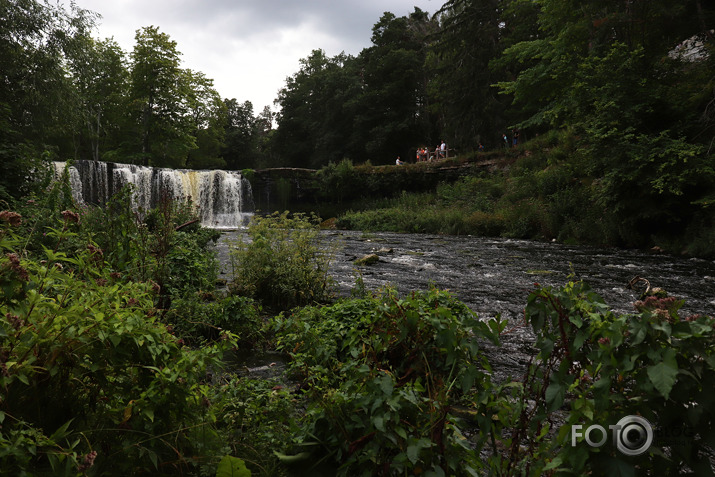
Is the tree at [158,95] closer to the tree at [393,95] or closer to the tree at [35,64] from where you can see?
the tree at [393,95]

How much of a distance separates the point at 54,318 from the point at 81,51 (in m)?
15.1

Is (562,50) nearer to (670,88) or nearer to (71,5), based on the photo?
(670,88)

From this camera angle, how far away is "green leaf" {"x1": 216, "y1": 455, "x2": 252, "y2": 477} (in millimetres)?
1642

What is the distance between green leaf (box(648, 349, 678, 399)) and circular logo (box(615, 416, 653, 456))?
0.55ft

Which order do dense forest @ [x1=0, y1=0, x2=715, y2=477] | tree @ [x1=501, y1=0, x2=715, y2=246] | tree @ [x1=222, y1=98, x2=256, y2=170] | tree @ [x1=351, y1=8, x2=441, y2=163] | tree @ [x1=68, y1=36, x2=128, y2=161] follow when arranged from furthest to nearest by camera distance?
tree @ [x1=222, y1=98, x2=256, y2=170], tree @ [x1=351, y1=8, x2=441, y2=163], tree @ [x1=68, y1=36, x2=128, y2=161], tree @ [x1=501, y1=0, x2=715, y2=246], dense forest @ [x1=0, y1=0, x2=715, y2=477]

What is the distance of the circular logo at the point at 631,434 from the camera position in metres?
1.23

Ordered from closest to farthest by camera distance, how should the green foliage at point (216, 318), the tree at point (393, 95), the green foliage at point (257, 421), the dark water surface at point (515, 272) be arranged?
the green foliage at point (257, 421)
the green foliage at point (216, 318)
the dark water surface at point (515, 272)
the tree at point (393, 95)

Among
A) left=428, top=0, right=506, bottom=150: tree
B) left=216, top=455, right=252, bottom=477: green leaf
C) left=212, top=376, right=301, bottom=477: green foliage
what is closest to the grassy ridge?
left=428, top=0, right=506, bottom=150: tree

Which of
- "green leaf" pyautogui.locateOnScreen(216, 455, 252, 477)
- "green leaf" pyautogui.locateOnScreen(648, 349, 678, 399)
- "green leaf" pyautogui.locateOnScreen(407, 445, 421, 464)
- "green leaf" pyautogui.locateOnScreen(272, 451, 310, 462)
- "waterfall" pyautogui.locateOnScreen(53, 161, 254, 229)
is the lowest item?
"green leaf" pyautogui.locateOnScreen(272, 451, 310, 462)

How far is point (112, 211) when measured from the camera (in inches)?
160

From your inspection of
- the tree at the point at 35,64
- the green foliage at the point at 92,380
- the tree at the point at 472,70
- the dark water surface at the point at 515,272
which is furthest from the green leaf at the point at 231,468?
the tree at the point at 472,70

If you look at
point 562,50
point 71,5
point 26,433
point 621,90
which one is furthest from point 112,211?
point 562,50

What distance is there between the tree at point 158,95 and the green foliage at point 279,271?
3270 centimetres

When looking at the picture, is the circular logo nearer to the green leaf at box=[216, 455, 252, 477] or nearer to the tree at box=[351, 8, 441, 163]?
the green leaf at box=[216, 455, 252, 477]
